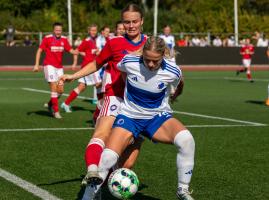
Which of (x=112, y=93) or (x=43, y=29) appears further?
(x=43, y=29)

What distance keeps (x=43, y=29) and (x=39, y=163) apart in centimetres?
5179

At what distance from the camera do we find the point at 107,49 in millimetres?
8438

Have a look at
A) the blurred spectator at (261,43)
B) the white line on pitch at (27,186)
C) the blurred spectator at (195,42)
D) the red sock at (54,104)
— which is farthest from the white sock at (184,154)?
the blurred spectator at (195,42)

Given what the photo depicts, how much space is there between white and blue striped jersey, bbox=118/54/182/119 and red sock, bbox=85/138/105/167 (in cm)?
39

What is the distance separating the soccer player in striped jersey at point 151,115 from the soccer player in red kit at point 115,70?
0.72 ft

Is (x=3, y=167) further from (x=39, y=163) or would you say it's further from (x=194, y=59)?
(x=194, y=59)

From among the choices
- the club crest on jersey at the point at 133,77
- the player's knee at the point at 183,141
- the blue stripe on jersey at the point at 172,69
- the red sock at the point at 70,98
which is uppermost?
the blue stripe on jersey at the point at 172,69

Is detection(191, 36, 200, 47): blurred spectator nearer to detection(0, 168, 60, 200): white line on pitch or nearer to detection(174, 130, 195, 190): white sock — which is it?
detection(0, 168, 60, 200): white line on pitch

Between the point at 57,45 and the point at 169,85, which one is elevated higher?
the point at 169,85

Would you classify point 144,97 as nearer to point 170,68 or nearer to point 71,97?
point 170,68

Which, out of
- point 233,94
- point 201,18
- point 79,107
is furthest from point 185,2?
point 79,107

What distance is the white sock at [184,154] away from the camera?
24.8 ft

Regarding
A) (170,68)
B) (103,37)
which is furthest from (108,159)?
(103,37)

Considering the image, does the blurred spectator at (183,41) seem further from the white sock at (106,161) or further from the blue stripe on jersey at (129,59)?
the white sock at (106,161)
